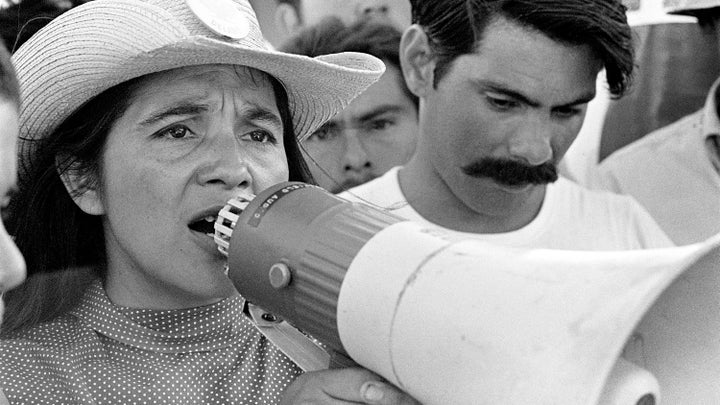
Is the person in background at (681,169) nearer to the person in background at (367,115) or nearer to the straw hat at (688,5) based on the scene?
the straw hat at (688,5)

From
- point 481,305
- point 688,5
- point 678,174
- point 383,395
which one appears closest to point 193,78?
point 383,395

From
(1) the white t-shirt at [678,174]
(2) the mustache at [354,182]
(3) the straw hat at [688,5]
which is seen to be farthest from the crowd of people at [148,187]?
(3) the straw hat at [688,5]

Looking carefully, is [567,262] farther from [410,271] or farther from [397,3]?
[397,3]

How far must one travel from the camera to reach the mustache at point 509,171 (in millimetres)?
2859

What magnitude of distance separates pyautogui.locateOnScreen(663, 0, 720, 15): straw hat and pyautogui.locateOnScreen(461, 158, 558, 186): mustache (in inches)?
42.1

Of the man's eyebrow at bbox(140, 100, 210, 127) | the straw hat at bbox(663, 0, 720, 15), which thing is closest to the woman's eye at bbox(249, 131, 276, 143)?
the man's eyebrow at bbox(140, 100, 210, 127)

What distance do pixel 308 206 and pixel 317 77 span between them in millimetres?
512

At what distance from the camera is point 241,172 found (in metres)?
1.95

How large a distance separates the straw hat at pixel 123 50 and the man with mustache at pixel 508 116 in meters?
0.77

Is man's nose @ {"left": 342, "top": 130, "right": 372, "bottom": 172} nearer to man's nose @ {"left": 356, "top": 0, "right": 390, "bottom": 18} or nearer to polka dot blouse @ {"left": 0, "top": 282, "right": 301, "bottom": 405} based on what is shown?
man's nose @ {"left": 356, "top": 0, "right": 390, "bottom": 18}

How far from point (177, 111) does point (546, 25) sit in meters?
1.17

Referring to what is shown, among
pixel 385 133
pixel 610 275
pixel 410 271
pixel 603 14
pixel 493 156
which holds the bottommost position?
pixel 385 133

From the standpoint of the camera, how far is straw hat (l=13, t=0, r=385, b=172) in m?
1.92

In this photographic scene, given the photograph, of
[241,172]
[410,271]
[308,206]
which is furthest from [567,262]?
[241,172]
